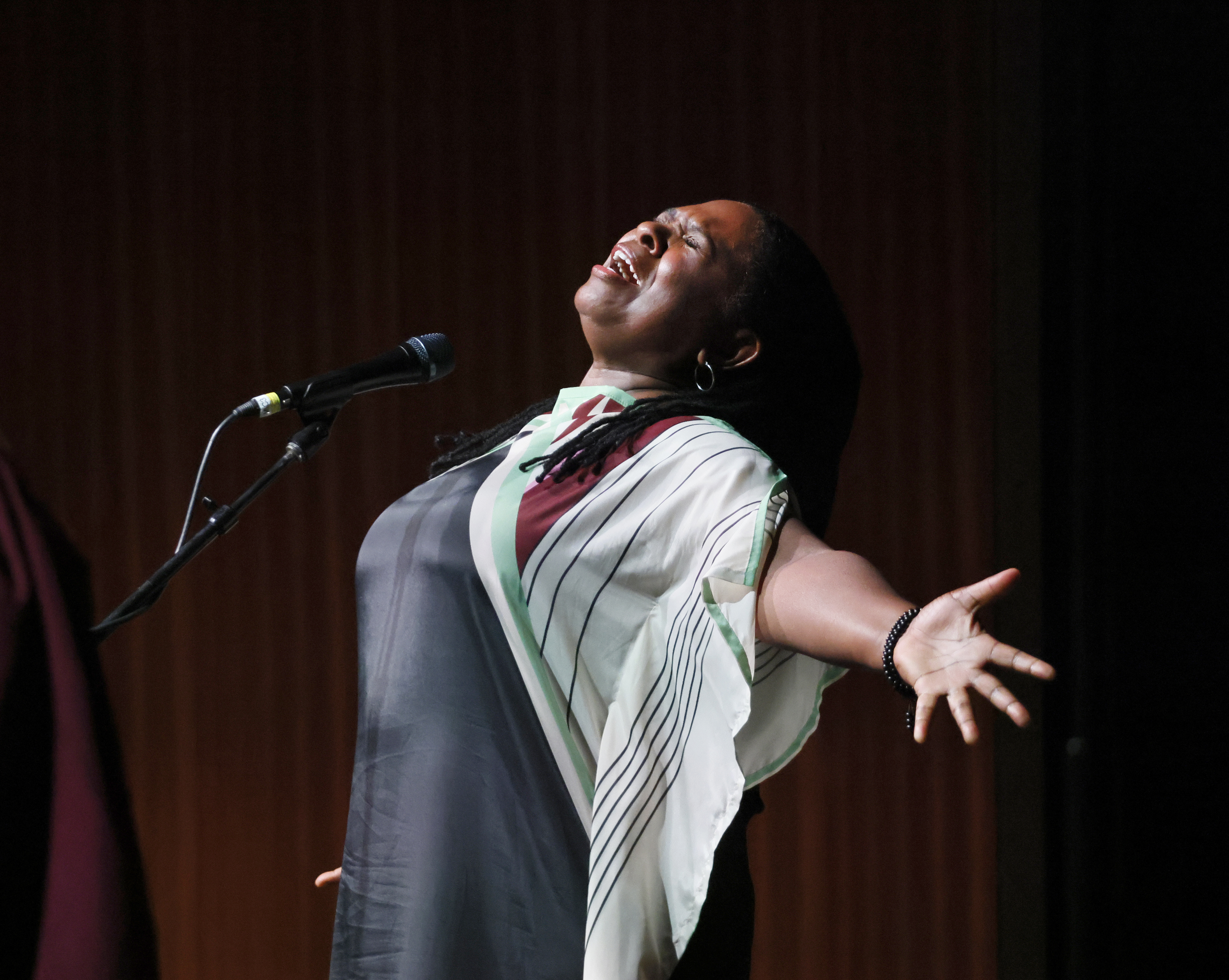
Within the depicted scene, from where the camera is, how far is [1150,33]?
179 centimetres

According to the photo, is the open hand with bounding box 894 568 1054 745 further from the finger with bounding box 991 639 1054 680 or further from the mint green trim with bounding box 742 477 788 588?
the mint green trim with bounding box 742 477 788 588

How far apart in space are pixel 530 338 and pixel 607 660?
1280mm

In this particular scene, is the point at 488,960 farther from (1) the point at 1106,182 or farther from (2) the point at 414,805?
(1) the point at 1106,182

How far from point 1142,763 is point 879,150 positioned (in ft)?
3.63

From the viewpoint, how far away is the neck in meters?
1.26

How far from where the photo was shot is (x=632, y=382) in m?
1.27

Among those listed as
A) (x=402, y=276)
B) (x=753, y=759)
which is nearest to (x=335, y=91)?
(x=402, y=276)

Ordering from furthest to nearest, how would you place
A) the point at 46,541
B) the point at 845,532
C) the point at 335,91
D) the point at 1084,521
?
the point at 335,91, the point at 845,532, the point at 1084,521, the point at 46,541

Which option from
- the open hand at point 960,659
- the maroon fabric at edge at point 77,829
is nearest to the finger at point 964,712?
the open hand at point 960,659

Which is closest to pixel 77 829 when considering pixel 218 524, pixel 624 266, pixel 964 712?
pixel 964 712

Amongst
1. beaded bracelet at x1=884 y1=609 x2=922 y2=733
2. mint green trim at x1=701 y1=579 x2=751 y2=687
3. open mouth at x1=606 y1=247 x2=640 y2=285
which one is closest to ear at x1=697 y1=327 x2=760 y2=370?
open mouth at x1=606 y1=247 x2=640 y2=285

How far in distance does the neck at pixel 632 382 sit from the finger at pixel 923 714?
0.56 meters

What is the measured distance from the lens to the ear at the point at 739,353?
1260mm

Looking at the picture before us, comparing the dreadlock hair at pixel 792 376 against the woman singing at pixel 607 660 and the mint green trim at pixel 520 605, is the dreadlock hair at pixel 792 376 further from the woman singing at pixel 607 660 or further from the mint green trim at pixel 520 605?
the mint green trim at pixel 520 605
